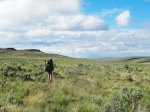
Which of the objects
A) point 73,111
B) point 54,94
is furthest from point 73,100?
point 73,111

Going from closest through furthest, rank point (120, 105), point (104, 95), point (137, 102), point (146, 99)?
point (120, 105), point (137, 102), point (146, 99), point (104, 95)

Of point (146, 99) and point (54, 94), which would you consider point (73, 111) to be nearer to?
point (54, 94)

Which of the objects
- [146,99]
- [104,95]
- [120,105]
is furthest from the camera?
[104,95]

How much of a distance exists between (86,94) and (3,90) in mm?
3104

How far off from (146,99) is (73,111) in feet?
12.0

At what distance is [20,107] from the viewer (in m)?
10.5

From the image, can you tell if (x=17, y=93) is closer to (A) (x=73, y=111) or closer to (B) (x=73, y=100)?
(B) (x=73, y=100)

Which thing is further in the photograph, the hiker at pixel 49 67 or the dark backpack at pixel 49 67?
the dark backpack at pixel 49 67

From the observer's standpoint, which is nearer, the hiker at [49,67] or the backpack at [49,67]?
the hiker at [49,67]

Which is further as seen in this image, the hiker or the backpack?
the backpack

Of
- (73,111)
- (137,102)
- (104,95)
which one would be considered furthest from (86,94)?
(73,111)

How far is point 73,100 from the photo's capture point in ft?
40.5

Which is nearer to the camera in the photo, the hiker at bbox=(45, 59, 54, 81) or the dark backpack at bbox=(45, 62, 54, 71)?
the hiker at bbox=(45, 59, 54, 81)

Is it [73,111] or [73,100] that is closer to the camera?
[73,111]
